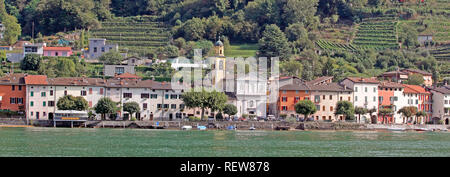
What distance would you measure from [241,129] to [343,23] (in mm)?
66208

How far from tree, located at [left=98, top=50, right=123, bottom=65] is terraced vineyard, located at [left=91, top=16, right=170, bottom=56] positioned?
28.1ft

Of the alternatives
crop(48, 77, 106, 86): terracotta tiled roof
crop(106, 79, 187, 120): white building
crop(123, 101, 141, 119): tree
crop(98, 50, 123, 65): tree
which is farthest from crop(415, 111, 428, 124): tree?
crop(98, 50, 123, 65): tree

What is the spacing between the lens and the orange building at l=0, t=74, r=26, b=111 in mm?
80312

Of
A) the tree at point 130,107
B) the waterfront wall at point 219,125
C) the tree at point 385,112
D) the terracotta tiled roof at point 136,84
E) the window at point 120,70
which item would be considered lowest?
the waterfront wall at point 219,125

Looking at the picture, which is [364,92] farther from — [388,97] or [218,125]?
[218,125]

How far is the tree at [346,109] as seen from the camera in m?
86.5

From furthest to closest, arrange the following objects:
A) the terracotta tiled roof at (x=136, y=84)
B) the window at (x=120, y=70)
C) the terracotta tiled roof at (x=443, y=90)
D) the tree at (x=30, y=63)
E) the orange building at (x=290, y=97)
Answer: the window at (x=120, y=70) < the tree at (x=30, y=63) < the terracotta tiled roof at (x=443, y=90) < the orange building at (x=290, y=97) < the terracotta tiled roof at (x=136, y=84)

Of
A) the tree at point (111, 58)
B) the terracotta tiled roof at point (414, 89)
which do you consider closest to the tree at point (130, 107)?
the tree at point (111, 58)

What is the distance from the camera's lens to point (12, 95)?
80.6m

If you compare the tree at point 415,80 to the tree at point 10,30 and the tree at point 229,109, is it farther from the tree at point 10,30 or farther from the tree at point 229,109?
the tree at point 10,30

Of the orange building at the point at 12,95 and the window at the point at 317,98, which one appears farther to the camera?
the window at the point at 317,98

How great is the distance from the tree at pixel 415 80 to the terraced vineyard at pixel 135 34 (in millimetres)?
38361

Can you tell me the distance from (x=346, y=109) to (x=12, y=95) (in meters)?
36.3

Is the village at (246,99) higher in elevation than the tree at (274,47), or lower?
lower
